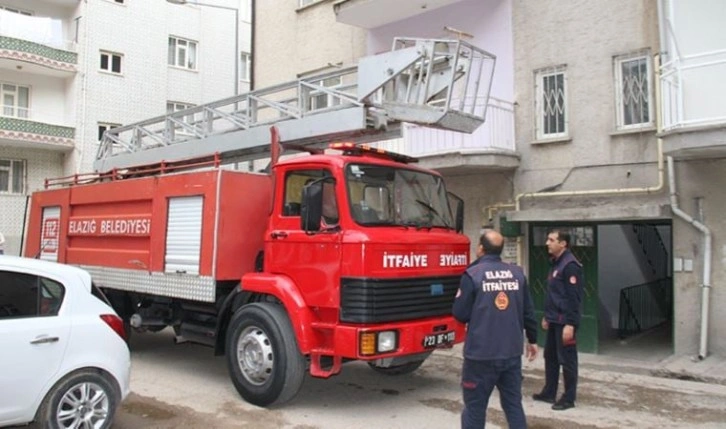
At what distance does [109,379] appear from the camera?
5105 millimetres

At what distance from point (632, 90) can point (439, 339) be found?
18.9ft

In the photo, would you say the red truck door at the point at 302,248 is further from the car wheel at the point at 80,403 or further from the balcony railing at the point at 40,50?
the balcony railing at the point at 40,50

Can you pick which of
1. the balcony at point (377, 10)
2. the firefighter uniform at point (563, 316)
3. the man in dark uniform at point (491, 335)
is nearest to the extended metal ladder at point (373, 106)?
the firefighter uniform at point (563, 316)

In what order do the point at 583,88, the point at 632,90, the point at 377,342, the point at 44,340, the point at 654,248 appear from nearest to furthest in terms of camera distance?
the point at 44,340 → the point at 377,342 → the point at 632,90 → the point at 583,88 → the point at 654,248

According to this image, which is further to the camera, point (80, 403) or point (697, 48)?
point (697, 48)

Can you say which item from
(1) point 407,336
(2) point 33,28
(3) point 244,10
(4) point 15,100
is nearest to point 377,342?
(1) point 407,336

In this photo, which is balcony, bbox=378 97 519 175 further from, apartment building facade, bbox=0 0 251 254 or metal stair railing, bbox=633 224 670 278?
apartment building facade, bbox=0 0 251 254

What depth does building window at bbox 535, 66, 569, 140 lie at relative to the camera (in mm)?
10359

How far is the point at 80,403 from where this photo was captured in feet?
16.1

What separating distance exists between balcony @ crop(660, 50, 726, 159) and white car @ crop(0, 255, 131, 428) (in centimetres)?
694

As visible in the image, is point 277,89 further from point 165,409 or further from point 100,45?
point 100,45

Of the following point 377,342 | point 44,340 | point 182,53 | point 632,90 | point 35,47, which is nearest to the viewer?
point 44,340

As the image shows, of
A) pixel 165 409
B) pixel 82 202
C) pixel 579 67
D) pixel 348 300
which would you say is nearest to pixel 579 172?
pixel 579 67

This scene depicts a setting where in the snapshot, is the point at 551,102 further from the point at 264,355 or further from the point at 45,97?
the point at 45,97
